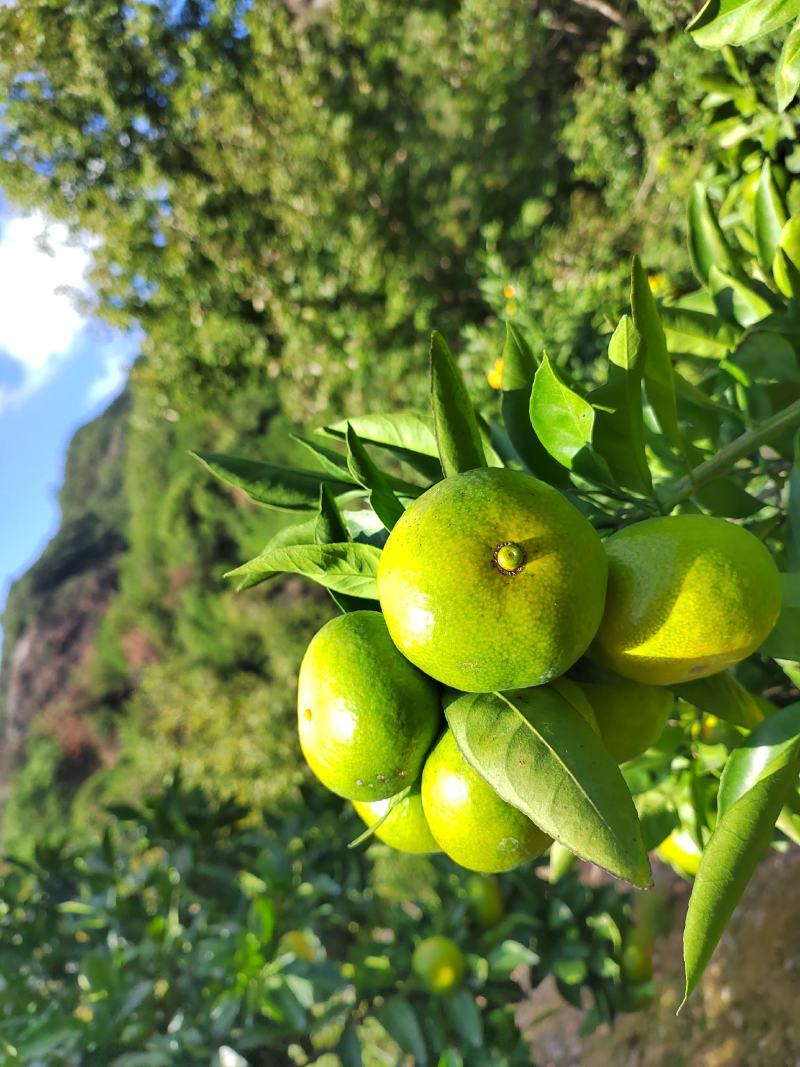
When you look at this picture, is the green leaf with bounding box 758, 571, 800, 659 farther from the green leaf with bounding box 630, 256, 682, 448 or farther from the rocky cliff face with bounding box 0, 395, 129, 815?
the rocky cliff face with bounding box 0, 395, 129, 815

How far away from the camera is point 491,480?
60 cm

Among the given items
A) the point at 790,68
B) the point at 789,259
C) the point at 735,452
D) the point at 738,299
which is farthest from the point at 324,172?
the point at 735,452

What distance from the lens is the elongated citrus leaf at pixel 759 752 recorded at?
0.63 meters

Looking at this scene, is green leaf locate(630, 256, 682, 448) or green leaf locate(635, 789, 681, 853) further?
green leaf locate(635, 789, 681, 853)

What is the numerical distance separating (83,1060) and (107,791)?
9035mm

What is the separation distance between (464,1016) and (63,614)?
1302 centimetres

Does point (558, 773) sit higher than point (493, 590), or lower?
lower

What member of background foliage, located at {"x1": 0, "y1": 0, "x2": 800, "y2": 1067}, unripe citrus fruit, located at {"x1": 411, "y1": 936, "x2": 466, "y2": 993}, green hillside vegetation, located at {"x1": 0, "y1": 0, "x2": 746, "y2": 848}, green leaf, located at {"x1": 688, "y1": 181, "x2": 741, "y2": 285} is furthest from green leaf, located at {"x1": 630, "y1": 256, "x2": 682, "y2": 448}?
green hillside vegetation, located at {"x1": 0, "y1": 0, "x2": 746, "y2": 848}

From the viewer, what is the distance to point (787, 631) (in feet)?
2.21

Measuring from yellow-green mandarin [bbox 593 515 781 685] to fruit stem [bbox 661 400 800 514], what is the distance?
0.17m

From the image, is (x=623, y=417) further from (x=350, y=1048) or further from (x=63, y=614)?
(x=63, y=614)

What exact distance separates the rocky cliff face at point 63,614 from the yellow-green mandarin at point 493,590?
11818 mm

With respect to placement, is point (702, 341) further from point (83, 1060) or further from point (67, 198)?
point (67, 198)

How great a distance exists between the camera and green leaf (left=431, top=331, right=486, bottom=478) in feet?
2.11
